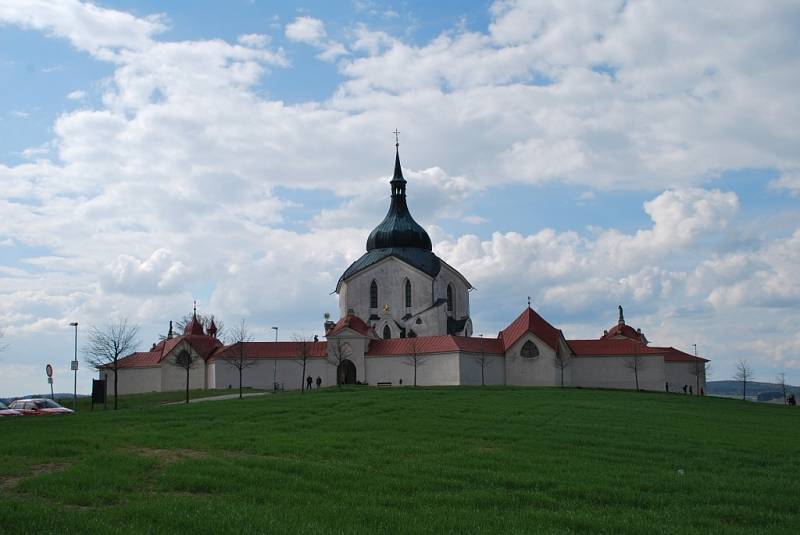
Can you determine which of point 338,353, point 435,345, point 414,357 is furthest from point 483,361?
point 338,353

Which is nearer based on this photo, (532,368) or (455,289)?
(532,368)

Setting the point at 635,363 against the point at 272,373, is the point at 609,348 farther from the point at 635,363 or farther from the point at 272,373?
the point at 272,373

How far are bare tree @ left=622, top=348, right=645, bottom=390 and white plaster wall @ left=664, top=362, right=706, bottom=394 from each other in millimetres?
5035

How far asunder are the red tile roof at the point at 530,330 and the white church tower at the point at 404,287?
9363 mm

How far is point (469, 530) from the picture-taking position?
1237 centimetres

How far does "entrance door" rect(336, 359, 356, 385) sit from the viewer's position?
6589cm

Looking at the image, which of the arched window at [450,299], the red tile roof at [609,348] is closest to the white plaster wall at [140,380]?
the arched window at [450,299]

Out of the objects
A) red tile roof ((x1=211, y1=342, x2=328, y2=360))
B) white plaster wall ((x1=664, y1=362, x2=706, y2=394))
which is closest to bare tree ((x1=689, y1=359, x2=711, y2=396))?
white plaster wall ((x1=664, y1=362, x2=706, y2=394))

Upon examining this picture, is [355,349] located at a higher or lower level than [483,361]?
higher

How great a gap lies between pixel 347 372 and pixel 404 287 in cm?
1451

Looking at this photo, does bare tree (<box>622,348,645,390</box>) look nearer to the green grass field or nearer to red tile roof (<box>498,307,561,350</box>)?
red tile roof (<box>498,307,561,350</box>)

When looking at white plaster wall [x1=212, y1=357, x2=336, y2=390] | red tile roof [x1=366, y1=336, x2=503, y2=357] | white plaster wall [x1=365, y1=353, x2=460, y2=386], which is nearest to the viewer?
white plaster wall [x1=365, y1=353, x2=460, y2=386]

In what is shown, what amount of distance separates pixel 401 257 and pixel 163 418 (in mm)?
48538

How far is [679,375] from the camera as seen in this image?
7162 centimetres
